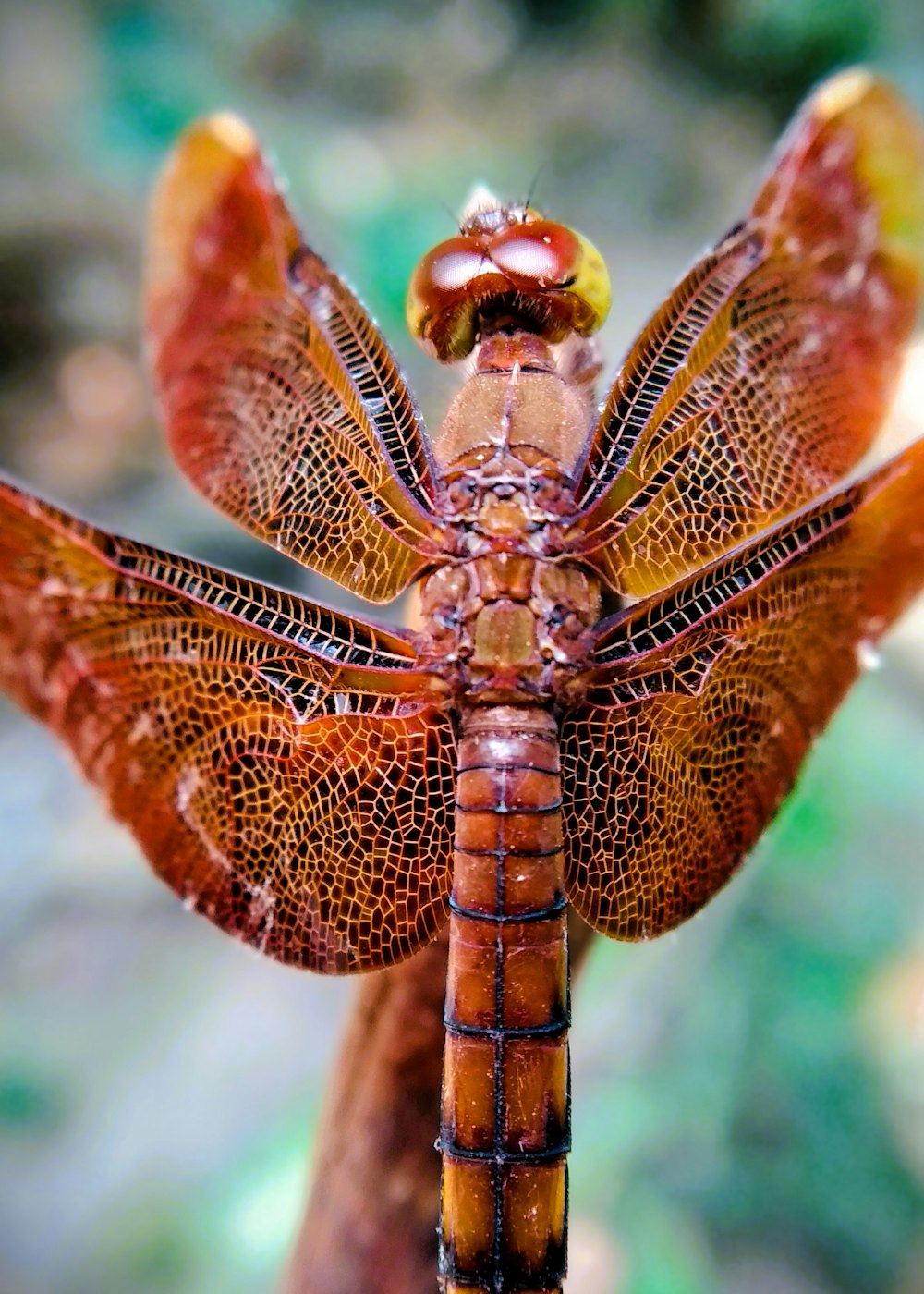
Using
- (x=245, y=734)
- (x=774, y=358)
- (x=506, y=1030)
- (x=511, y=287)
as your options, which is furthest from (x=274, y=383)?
(x=506, y=1030)

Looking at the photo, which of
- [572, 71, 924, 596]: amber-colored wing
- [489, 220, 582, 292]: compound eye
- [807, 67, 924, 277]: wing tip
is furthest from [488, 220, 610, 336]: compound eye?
[807, 67, 924, 277]: wing tip

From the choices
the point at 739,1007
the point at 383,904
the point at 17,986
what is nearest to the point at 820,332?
the point at 383,904

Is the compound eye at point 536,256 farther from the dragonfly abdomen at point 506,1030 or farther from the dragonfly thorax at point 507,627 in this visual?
the dragonfly abdomen at point 506,1030

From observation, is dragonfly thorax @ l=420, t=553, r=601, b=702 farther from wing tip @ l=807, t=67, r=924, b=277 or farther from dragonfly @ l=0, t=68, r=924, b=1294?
wing tip @ l=807, t=67, r=924, b=277

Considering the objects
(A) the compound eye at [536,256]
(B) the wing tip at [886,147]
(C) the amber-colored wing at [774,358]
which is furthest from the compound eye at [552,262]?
(B) the wing tip at [886,147]

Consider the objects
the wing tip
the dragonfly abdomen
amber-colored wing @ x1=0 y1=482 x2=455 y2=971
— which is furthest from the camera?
the wing tip
